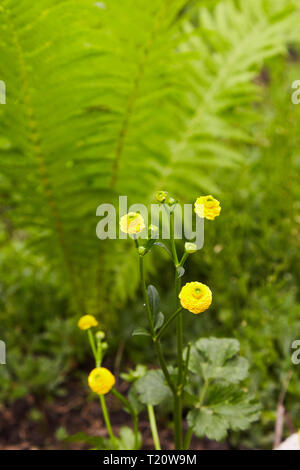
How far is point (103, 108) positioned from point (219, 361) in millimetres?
739

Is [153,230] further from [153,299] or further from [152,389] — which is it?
[152,389]

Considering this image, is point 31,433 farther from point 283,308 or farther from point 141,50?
point 141,50

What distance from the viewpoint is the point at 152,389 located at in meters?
0.76

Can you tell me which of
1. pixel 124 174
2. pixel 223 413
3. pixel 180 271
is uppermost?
pixel 124 174

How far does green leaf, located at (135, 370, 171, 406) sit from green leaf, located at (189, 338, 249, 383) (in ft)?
0.19

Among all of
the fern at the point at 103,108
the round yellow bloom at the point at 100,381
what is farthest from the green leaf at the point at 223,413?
the fern at the point at 103,108

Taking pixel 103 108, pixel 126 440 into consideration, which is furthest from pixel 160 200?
pixel 103 108

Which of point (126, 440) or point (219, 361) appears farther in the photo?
point (126, 440)

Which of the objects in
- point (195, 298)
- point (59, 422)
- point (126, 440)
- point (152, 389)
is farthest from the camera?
point (59, 422)

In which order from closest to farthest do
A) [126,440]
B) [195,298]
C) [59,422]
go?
[195,298], [126,440], [59,422]

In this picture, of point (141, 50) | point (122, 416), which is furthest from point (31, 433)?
point (141, 50)

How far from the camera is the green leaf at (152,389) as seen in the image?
2.44ft

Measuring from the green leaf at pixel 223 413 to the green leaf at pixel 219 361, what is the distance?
3 centimetres

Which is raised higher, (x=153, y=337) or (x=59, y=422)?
(x=153, y=337)
